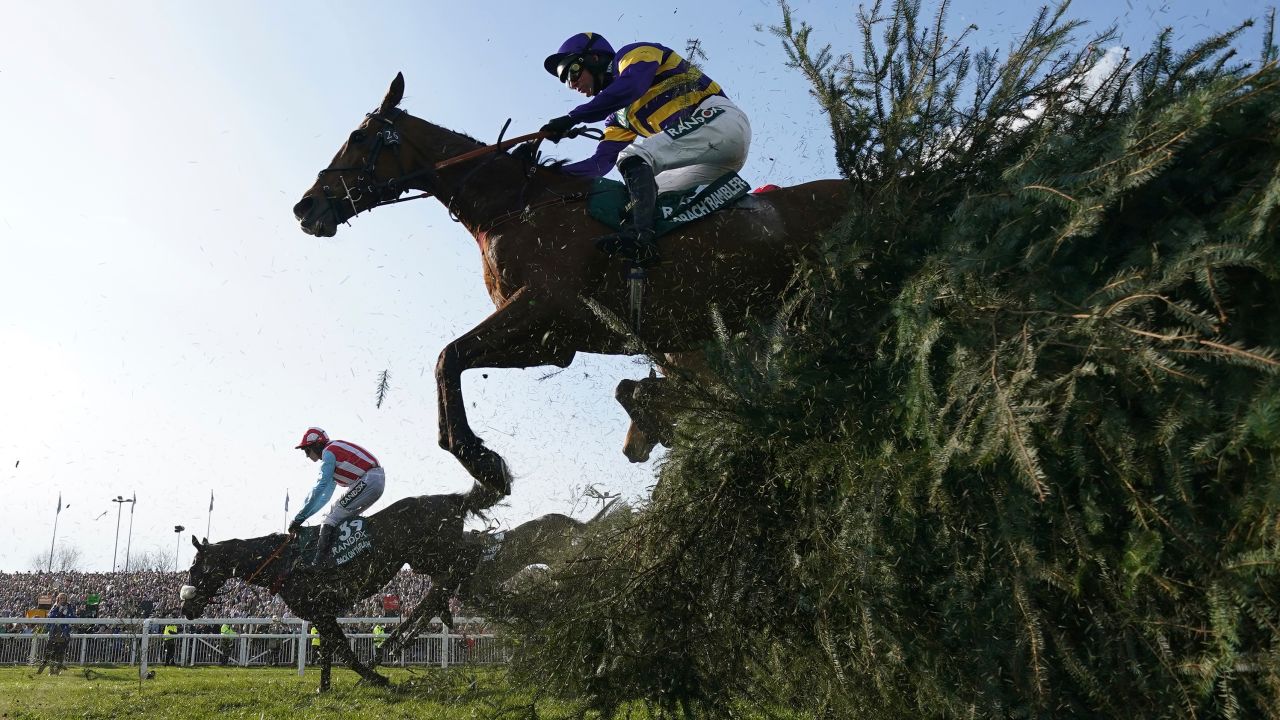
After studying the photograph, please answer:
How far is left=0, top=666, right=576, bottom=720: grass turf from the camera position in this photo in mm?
4039

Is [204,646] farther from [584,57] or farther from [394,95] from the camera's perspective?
[584,57]

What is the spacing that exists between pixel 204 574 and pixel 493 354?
7.59 m

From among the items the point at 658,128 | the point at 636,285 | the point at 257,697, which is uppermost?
the point at 658,128

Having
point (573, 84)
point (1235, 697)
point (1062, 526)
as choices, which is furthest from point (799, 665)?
point (573, 84)

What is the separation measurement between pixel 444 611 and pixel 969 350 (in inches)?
266

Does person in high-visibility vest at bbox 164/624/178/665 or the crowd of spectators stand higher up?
the crowd of spectators

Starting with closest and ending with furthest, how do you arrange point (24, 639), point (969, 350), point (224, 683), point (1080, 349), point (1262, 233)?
point (1262, 233), point (1080, 349), point (969, 350), point (224, 683), point (24, 639)

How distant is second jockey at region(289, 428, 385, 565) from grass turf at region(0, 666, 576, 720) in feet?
5.20

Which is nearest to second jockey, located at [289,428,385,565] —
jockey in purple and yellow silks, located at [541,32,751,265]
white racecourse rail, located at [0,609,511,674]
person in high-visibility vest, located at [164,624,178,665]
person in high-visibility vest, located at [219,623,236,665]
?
white racecourse rail, located at [0,609,511,674]

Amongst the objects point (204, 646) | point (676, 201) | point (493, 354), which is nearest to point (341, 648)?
point (493, 354)

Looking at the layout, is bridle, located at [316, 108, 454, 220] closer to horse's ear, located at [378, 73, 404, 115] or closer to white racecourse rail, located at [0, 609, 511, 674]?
horse's ear, located at [378, 73, 404, 115]

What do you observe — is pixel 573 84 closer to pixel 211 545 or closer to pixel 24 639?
pixel 211 545

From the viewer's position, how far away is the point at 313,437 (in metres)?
9.84

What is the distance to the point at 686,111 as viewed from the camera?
16.6 feet
